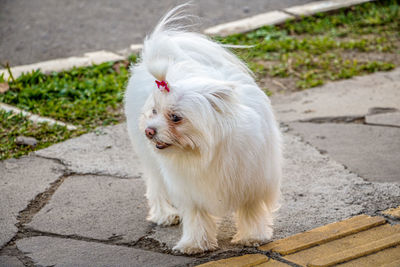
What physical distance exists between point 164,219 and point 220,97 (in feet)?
3.45

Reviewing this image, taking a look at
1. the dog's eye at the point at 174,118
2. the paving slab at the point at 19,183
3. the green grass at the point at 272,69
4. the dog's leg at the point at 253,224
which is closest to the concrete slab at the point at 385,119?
the green grass at the point at 272,69

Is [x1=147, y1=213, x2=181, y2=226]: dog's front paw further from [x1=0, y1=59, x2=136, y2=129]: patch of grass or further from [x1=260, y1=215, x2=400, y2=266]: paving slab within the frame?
[x1=0, y1=59, x2=136, y2=129]: patch of grass

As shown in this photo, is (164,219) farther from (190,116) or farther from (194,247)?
(190,116)

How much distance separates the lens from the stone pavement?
322 cm

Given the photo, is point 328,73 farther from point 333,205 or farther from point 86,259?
point 86,259

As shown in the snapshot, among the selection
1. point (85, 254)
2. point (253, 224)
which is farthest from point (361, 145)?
point (85, 254)

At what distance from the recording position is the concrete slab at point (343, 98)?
4.82 meters

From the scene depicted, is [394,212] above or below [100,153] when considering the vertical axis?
below

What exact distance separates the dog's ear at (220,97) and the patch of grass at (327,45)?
2.57 metres

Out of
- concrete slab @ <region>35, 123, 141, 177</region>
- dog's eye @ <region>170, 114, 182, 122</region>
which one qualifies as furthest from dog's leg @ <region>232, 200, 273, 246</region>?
concrete slab @ <region>35, 123, 141, 177</region>

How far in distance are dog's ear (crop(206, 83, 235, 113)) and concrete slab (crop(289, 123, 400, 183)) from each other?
1.36 m

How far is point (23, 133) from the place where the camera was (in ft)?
15.3

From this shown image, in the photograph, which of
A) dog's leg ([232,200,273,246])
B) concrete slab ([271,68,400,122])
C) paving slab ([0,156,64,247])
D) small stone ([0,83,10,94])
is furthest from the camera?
small stone ([0,83,10,94])

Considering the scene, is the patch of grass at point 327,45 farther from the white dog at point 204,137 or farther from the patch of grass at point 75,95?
the white dog at point 204,137
